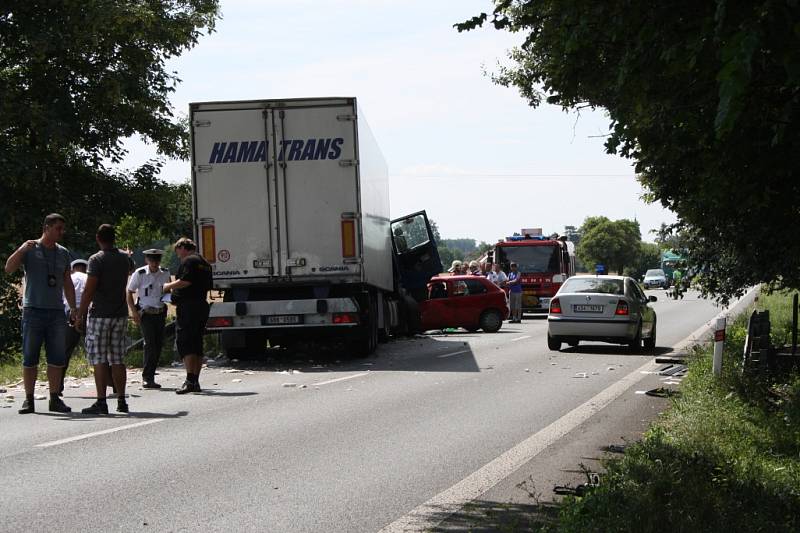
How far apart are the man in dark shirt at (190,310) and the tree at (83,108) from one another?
13242mm

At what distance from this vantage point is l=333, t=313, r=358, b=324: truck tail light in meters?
17.6

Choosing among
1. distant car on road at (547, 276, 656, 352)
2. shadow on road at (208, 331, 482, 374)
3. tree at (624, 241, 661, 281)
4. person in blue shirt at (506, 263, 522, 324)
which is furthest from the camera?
tree at (624, 241, 661, 281)

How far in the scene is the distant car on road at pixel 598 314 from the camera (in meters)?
20.2

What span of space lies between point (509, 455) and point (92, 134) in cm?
2239

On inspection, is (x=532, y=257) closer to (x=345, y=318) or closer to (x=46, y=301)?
(x=345, y=318)

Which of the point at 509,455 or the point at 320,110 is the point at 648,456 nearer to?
the point at 509,455

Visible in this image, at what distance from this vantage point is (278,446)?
8977 mm

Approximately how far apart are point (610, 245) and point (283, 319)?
12857 centimetres

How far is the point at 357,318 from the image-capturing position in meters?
17.6

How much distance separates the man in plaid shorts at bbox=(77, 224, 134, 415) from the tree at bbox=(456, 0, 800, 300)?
5438 millimetres

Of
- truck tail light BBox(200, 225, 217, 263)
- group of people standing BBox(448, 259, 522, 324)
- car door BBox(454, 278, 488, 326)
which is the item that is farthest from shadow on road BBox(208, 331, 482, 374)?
group of people standing BBox(448, 259, 522, 324)

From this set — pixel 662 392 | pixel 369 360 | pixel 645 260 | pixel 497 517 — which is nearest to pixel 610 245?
pixel 645 260

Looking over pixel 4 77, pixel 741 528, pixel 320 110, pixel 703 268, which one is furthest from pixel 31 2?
pixel 741 528

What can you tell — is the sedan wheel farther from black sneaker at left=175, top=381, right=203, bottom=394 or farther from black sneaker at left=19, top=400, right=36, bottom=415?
black sneaker at left=19, top=400, right=36, bottom=415
